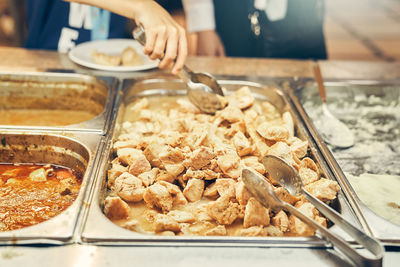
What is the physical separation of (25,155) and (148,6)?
0.93 metres

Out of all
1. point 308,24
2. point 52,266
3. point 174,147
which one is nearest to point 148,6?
point 174,147

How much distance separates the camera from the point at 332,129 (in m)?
2.00

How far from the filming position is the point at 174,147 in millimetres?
1609

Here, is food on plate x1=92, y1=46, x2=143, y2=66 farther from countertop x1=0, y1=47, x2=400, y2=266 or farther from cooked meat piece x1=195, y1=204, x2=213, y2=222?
countertop x1=0, y1=47, x2=400, y2=266

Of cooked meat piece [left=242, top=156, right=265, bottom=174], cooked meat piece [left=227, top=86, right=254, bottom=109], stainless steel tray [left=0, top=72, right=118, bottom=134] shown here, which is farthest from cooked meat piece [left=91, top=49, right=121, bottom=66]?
cooked meat piece [left=242, top=156, right=265, bottom=174]

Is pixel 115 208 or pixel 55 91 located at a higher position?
→ pixel 55 91

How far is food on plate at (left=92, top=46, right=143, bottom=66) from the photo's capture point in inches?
94.0

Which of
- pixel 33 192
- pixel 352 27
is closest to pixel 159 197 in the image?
pixel 33 192

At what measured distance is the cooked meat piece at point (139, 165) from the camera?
1.48m

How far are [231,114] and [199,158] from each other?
0.50 meters

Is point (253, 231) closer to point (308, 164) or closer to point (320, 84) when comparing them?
point (308, 164)

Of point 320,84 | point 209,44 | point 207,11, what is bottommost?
point 320,84

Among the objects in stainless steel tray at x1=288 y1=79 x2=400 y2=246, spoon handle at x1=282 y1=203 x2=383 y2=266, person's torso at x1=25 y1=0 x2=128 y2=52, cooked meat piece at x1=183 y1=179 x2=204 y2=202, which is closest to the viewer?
spoon handle at x1=282 y1=203 x2=383 y2=266

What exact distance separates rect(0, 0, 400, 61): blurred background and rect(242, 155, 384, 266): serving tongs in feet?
7.83
